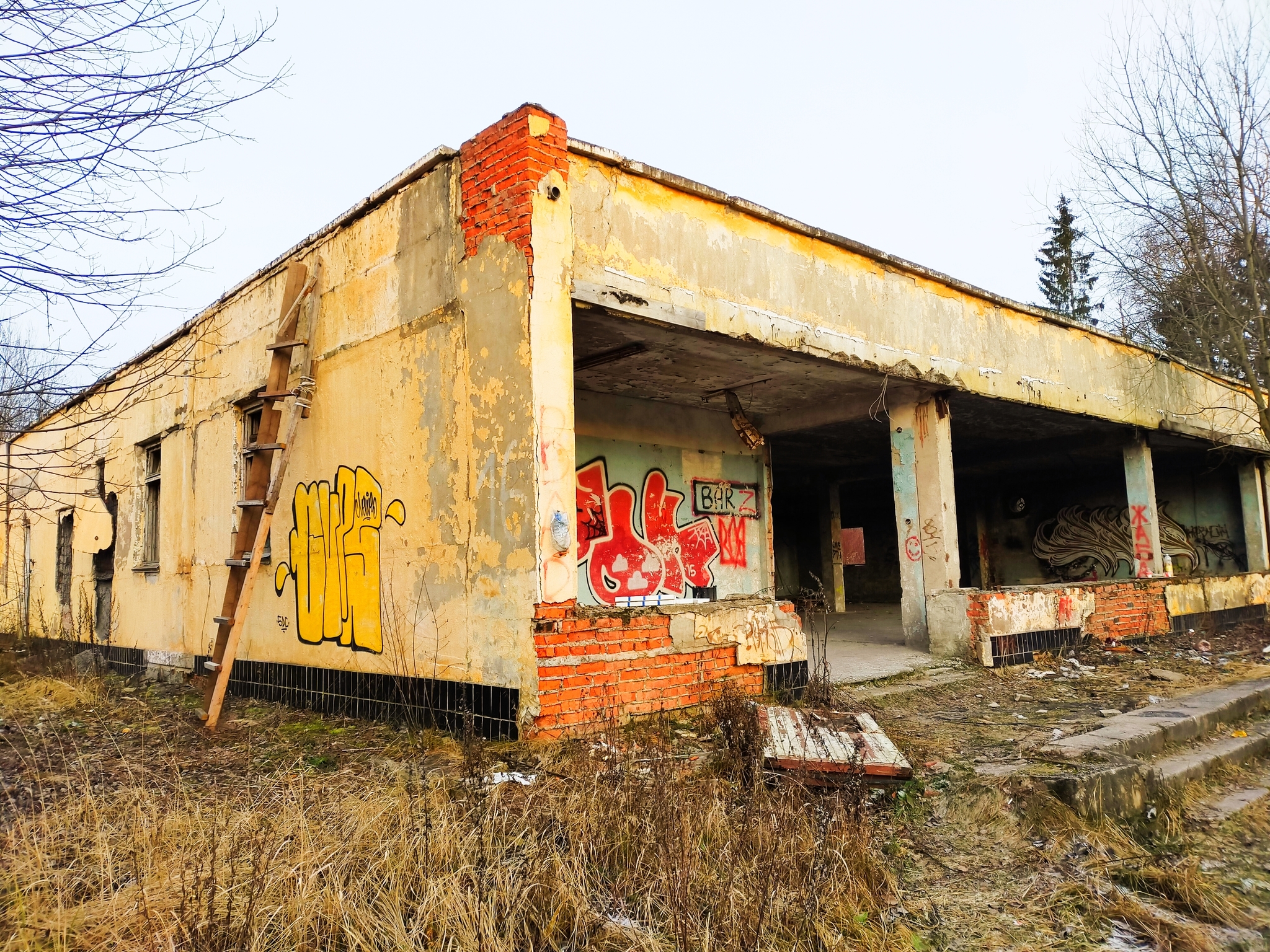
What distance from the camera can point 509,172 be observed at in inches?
221

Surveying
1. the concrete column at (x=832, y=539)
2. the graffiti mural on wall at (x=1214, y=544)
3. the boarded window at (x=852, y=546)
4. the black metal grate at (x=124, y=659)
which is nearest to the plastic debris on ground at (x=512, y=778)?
the black metal grate at (x=124, y=659)

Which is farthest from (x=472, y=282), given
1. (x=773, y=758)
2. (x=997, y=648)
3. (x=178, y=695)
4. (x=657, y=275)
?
(x=997, y=648)

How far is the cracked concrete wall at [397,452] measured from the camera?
5430 mm

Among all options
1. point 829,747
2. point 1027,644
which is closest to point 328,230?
point 829,747

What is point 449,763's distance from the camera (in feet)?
15.5

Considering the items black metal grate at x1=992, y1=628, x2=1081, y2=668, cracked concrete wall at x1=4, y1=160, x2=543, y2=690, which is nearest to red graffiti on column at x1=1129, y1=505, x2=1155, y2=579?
black metal grate at x1=992, y1=628, x2=1081, y2=668

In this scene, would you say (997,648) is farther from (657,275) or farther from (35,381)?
(35,381)

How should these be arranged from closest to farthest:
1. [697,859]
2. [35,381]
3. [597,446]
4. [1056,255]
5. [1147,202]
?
[697,859]
[35,381]
[597,446]
[1147,202]
[1056,255]

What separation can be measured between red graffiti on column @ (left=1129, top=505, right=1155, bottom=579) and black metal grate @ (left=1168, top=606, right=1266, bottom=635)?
2.81ft

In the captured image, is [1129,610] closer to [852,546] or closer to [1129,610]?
[1129,610]

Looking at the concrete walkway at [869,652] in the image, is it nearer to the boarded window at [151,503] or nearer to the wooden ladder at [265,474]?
the wooden ladder at [265,474]

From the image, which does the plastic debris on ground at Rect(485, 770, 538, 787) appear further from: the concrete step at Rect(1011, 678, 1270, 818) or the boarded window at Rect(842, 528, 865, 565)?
the boarded window at Rect(842, 528, 865, 565)

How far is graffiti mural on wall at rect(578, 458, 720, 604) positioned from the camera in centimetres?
948

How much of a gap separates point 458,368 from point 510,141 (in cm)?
158
